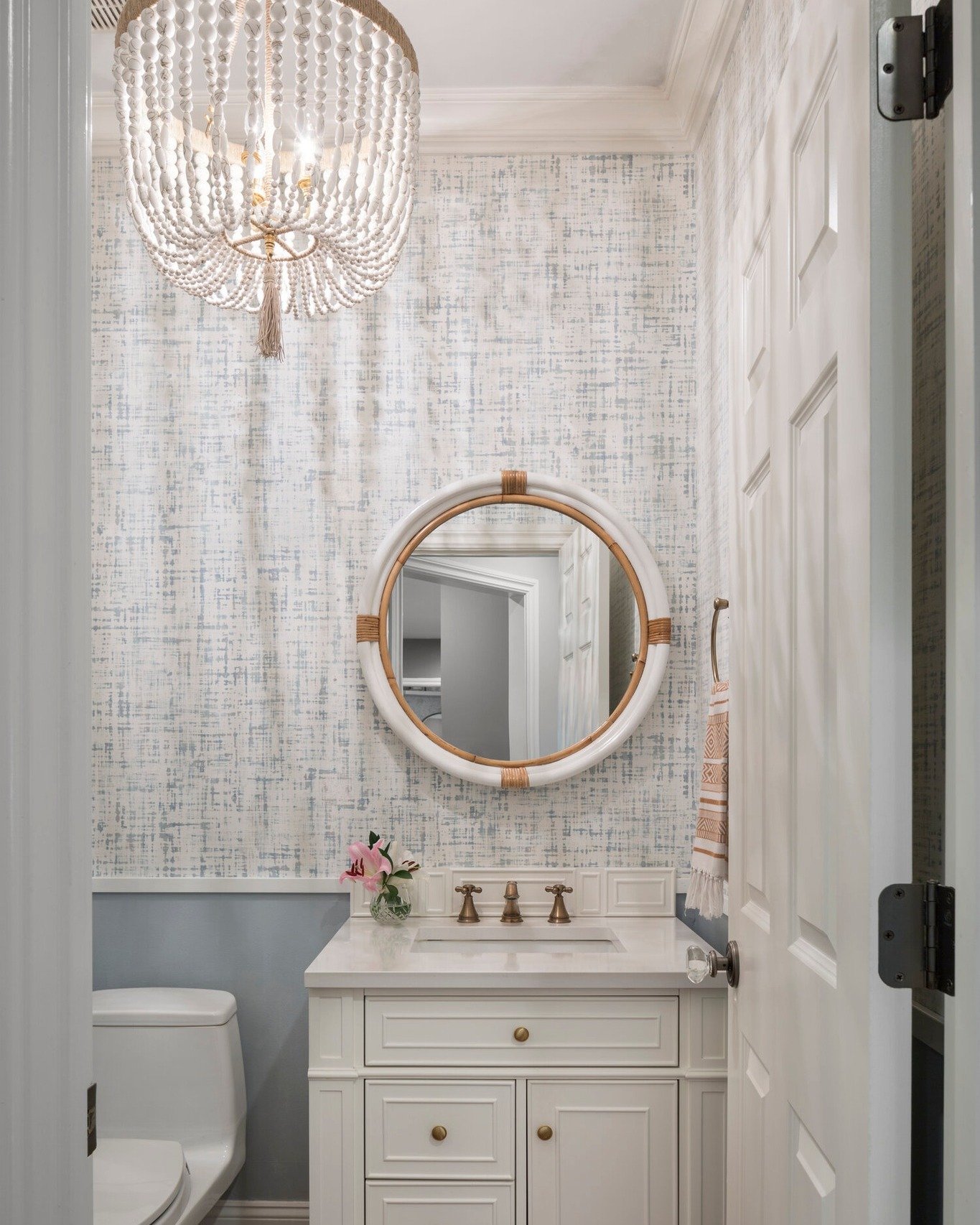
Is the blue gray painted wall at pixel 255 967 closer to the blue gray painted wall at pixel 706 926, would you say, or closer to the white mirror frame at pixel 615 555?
the white mirror frame at pixel 615 555

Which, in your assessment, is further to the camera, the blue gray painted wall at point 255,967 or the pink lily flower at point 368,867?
the blue gray painted wall at point 255,967

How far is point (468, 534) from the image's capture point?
2.44m

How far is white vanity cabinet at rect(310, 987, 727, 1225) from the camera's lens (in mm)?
1888

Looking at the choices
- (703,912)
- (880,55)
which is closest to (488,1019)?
(703,912)

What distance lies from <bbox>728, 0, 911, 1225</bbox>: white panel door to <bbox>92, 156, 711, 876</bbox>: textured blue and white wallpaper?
3.20 feet

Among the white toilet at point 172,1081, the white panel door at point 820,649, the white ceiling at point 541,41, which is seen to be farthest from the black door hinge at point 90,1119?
the white ceiling at point 541,41

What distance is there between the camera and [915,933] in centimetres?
81

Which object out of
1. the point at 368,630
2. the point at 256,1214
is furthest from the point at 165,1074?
the point at 368,630

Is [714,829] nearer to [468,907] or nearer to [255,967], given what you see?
[468,907]

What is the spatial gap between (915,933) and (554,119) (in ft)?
7.22

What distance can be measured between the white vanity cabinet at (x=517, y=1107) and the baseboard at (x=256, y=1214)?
1.84ft

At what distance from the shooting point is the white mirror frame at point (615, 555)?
2.36 metres

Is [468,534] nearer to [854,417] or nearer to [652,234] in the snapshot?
[652,234]

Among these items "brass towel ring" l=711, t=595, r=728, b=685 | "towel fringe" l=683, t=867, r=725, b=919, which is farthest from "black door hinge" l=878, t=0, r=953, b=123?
"towel fringe" l=683, t=867, r=725, b=919
